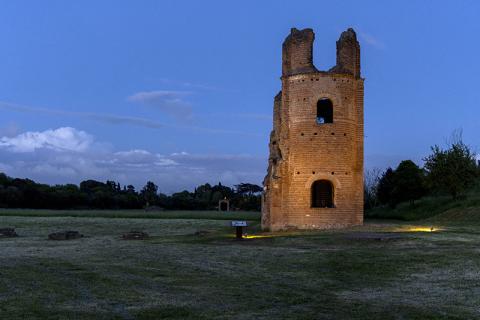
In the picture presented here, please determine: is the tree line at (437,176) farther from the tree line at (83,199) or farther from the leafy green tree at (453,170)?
the tree line at (83,199)

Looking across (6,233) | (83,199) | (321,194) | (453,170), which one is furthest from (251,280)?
(83,199)

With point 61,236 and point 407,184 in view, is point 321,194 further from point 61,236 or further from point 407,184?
point 407,184

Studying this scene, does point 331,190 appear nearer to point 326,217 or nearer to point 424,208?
point 326,217

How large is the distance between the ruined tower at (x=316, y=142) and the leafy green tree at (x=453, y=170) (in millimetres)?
20269

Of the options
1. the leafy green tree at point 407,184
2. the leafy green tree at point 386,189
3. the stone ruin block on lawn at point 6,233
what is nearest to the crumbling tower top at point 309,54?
the stone ruin block on lawn at point 6,233

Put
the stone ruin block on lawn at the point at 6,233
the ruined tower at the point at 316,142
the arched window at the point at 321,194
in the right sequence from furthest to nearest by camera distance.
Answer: the arched window at the point at 321,194, the ruined tower at the point at 316,142, the stone ruin block on lawn at the point at 6,233

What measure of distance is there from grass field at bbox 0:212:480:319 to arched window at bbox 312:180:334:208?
29.3 feet

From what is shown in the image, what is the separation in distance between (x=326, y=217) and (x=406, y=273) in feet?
46.6

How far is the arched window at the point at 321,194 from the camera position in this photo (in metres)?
30.6

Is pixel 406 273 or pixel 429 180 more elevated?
pixel 429 180

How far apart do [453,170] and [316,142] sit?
22.6 meters

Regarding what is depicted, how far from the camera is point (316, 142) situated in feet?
93.1

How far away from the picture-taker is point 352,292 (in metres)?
11.8

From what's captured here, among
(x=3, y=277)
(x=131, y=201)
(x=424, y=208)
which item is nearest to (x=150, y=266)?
(x=3, y=277)
